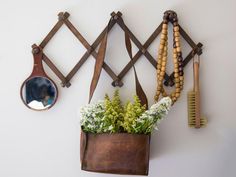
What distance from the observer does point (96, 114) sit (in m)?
1.02

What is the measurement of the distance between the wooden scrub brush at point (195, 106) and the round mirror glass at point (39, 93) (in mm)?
482

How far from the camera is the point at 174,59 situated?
1.17 meters

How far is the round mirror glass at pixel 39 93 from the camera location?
3.74 feet

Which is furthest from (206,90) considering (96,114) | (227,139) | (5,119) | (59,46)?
(5,119)

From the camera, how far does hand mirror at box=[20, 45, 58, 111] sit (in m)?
1.14

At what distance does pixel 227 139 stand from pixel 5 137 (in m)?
0.80

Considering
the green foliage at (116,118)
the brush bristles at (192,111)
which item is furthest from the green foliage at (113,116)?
the brush bristles at (192,111)

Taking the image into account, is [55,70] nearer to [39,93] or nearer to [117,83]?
[39,93]

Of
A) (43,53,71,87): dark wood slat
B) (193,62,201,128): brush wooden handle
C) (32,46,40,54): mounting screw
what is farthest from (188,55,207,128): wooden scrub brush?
(32,46,40,54): mounting screw

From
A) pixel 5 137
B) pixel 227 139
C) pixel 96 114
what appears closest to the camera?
pixel 96 114

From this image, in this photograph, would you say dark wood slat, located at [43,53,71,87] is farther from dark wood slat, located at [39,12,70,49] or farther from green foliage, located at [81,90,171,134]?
green foliage, located at [81,90,171,134]

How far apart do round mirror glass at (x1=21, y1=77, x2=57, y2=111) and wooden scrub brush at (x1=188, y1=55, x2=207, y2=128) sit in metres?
0.48

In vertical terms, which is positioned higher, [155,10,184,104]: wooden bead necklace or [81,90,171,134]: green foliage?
[155,10,184,104]: wooden bead necklace

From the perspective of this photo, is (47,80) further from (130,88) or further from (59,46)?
(130,88)
